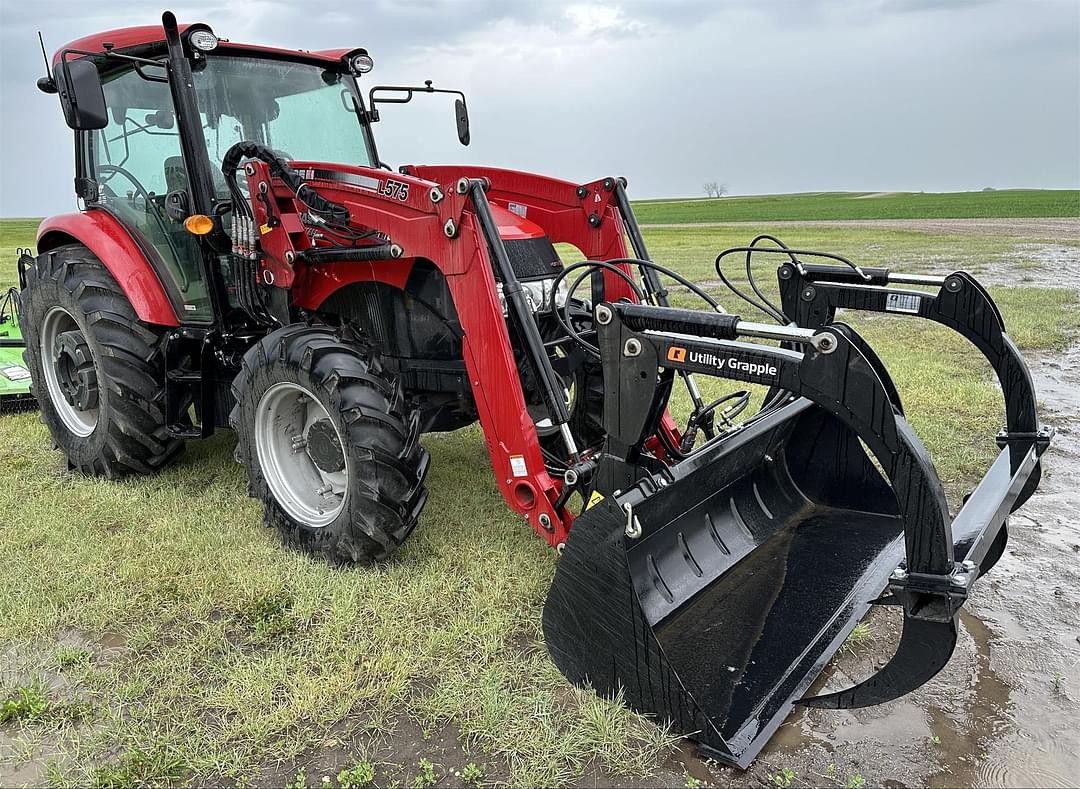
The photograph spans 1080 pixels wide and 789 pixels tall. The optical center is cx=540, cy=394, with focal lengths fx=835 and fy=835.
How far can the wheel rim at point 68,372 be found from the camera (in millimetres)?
5000

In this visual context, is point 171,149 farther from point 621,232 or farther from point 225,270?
point 621,232

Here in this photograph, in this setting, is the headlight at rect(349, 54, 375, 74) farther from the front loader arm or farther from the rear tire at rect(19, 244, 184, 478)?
the front loader arm

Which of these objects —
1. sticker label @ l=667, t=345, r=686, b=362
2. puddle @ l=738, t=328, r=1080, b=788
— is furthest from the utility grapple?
puddle @ l=738, t=328, r=1080, b=788

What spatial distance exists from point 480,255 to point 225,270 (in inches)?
75.3

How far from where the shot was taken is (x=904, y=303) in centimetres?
374

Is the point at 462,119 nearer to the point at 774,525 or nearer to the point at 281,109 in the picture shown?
the point at 281,109

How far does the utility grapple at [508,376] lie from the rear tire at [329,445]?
0.01m

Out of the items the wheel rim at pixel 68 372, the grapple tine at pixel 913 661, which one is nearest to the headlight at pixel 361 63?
the wheel rim at pixel 68 372

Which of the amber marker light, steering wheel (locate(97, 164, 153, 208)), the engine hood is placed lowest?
the engine hood

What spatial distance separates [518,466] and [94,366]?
305 cm

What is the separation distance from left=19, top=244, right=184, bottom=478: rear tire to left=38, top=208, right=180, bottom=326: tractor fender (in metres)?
0.15

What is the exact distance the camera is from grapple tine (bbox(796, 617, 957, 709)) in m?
2.39

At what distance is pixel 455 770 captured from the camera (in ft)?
8.78

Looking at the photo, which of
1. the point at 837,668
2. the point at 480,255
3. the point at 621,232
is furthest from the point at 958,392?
the point at 480,255
